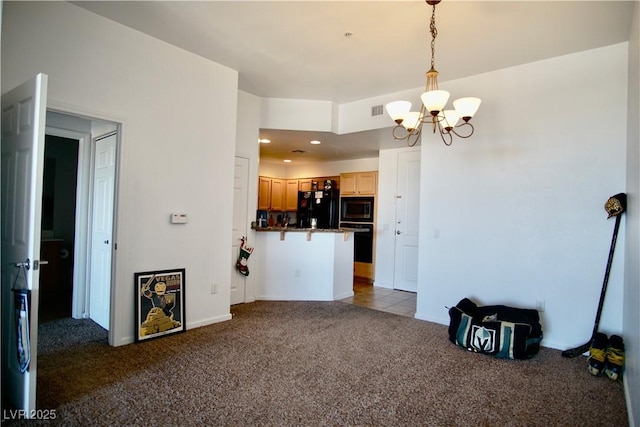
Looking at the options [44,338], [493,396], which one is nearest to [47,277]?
[44,338]

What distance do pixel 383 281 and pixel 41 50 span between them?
5270 mm

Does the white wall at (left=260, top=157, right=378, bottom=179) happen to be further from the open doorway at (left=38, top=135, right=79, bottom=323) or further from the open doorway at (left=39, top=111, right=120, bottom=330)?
the open doorway at (left=39, top=111, right=120, bottom=330)

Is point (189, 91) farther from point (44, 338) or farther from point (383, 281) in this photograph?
point (383, 281)

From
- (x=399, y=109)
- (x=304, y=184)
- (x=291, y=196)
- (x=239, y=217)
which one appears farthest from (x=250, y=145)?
(x=291, y=196)

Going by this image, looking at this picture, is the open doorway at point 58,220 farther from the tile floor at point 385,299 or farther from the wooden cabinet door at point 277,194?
the tile floor at point 385,299

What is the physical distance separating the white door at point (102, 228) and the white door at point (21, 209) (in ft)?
3.78

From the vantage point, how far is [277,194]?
26.6 ft

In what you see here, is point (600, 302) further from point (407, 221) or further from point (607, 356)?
point (407, 221)

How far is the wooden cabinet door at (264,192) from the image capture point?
7.79m

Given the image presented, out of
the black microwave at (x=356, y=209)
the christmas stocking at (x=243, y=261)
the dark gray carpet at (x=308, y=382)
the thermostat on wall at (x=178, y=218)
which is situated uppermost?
the black microwave at (x=356, y=209)

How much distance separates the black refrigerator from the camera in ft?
23.7

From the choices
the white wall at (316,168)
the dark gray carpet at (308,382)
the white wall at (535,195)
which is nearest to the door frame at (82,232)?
the dark gray carpet at (308,382)

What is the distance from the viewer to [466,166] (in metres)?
3.92

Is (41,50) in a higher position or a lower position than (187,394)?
higher
